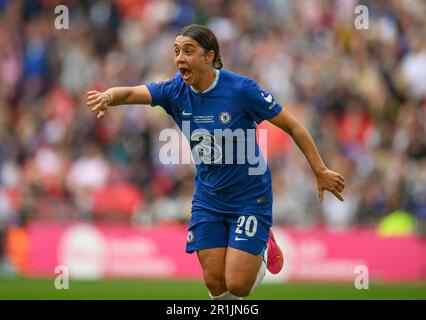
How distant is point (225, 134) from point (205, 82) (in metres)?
0.50

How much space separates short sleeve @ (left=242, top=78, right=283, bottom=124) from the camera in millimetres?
9102

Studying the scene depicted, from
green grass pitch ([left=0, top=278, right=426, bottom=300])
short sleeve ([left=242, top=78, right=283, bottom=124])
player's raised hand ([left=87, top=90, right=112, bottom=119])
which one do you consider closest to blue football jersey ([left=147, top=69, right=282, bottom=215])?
short sleeve ([left=242, top=78, right=283, bottom=124])

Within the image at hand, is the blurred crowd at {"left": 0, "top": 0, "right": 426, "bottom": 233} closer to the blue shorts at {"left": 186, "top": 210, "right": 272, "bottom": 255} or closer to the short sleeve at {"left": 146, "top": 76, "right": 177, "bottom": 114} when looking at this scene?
the blue shorts at {"left": 186, "top": 210, "right": 272, "bottom": 255}

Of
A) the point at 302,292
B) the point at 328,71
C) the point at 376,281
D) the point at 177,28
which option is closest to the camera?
the point at 302,292

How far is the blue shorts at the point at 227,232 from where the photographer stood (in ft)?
30.2

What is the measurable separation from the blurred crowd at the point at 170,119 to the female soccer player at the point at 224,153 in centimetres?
739

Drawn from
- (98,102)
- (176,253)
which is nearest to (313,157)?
(98,102)

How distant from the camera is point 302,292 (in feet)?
47.4

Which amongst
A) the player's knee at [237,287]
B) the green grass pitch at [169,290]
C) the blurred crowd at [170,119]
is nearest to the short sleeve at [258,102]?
the player's knee at [237,287]

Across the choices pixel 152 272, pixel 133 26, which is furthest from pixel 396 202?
pixel 133 26

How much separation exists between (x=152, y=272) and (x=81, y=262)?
3.94 ft

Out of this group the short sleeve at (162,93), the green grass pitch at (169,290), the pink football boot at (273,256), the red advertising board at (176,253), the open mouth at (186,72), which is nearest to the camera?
the open mouth at (186,72)

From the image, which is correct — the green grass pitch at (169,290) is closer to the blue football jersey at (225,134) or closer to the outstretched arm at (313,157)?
the blue football jersey at (225,134)

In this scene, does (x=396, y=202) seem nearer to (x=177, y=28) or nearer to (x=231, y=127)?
(x=177, y=28)
